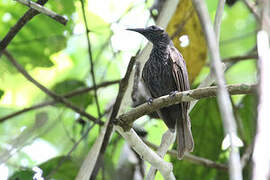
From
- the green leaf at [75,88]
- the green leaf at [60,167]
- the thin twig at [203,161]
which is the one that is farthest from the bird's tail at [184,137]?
the green leaf at [75,88]

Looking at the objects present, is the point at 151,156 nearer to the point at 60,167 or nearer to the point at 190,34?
the point at 190,34

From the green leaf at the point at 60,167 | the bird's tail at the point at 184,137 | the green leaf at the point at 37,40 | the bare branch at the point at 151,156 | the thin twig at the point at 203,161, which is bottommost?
the thin twig at the point at 203,161

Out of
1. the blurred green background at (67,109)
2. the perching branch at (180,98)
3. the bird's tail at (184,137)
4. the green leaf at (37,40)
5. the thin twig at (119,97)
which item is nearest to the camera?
the perching branch at (180,98)

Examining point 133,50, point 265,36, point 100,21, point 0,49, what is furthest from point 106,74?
point 265,36

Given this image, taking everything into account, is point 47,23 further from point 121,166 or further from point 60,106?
point 121,166

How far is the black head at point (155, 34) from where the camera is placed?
353 cm

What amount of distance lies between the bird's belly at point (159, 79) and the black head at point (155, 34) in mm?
209

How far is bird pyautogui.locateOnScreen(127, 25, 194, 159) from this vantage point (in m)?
3.04

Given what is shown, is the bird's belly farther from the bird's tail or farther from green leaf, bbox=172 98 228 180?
green leaf, bbox=172 98 228 180

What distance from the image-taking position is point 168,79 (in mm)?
3457

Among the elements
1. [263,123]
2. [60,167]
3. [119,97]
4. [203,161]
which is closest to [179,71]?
[119,97]

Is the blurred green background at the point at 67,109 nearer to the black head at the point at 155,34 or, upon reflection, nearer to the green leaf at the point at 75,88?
the green leaf at the point at 75,88

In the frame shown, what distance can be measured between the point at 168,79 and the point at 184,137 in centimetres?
59

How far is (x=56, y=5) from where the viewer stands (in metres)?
4.19
